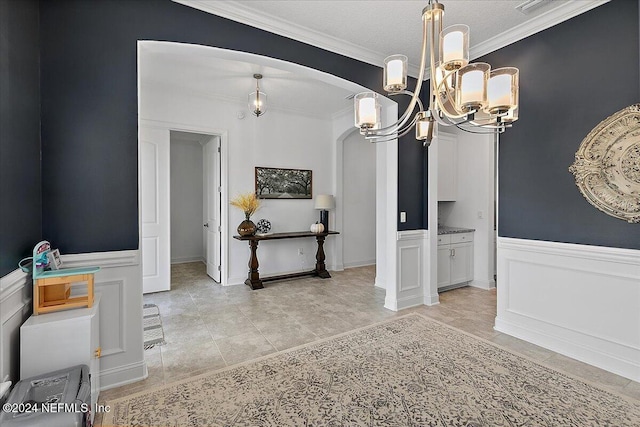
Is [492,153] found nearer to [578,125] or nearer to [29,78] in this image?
[578,125]

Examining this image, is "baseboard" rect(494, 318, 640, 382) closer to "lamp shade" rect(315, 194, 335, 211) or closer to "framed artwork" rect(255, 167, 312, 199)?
"lamp shade" rect(315, 194, 335, 211)

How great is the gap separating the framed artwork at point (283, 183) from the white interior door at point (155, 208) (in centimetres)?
138

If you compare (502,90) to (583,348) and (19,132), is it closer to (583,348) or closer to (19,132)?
(583,348)

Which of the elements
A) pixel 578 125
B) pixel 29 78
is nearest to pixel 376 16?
pixel 578 125

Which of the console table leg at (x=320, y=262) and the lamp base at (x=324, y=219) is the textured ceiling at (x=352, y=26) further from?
the console table leg at (x=320, y=262)

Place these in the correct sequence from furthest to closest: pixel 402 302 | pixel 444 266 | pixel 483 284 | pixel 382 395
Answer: pixel 483 284 → pixel 444 266 → pixel 402 302 → pixel 382 395

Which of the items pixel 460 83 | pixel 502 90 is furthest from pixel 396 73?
pixel 502 90

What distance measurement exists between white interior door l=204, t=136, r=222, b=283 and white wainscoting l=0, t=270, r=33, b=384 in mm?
3107

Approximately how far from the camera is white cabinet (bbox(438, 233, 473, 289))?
440 centimetres

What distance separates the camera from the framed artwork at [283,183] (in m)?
5.10

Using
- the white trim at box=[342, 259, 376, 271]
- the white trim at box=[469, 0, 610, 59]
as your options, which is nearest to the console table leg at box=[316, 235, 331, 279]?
the white trim at box=[342, 259, 376, 271]

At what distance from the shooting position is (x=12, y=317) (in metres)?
1.61

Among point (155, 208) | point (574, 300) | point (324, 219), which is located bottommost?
point (574, 300)

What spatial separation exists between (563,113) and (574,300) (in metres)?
1.59
